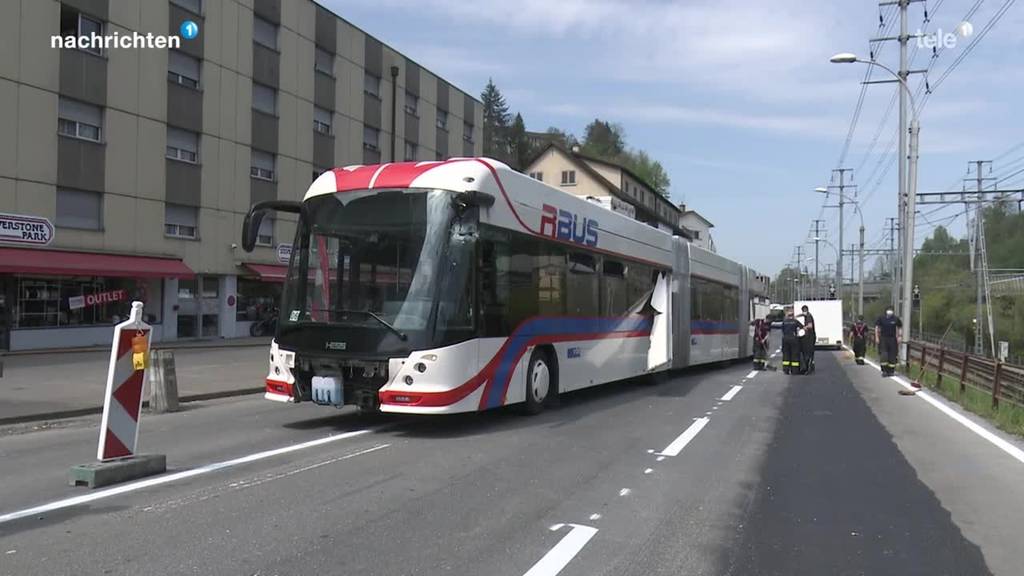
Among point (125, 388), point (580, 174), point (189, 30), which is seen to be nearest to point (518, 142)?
point (580, 174)

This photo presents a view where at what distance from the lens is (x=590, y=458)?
810 centimetres

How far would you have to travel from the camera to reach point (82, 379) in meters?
15.3

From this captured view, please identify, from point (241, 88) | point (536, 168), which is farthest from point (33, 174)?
point (536, 168)

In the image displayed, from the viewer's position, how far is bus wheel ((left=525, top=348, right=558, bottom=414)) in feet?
34.8

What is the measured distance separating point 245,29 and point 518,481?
29852 mm

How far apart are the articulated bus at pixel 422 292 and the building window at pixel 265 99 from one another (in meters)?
25.3

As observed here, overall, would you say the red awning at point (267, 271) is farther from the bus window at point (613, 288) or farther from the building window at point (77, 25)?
the bus window at point (613, 288)

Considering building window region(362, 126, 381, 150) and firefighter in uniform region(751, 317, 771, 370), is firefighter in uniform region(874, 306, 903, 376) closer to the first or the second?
firefighter in uniform region(751, 317, 771, 370)

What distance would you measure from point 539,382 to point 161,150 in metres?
22.5

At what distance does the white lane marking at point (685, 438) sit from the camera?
8.66 metres

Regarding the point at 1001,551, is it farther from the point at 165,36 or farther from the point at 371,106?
the point at 371,106

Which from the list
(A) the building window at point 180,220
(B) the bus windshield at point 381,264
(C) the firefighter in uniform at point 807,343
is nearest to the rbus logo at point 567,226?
(B) the bus windshield at point 381,264

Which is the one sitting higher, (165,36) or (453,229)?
(165,36)

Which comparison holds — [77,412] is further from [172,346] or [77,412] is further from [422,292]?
[172,346]
